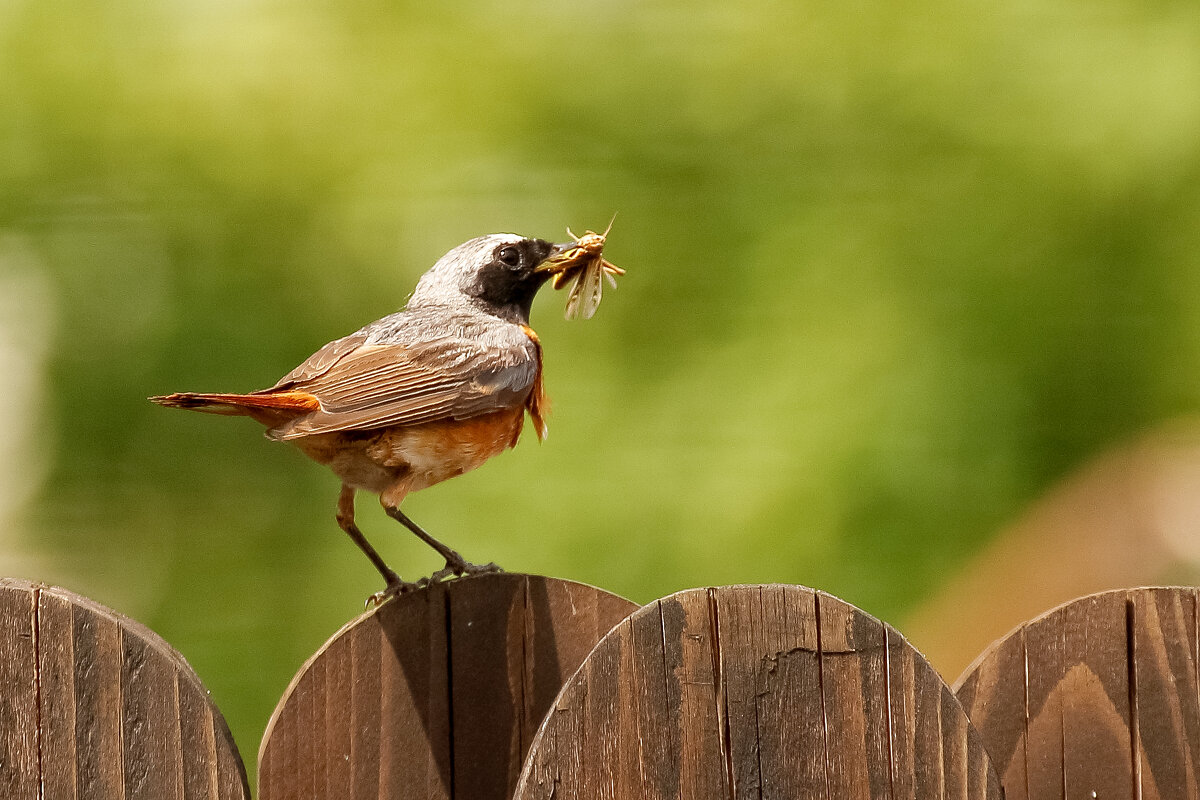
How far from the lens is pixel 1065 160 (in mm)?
4047

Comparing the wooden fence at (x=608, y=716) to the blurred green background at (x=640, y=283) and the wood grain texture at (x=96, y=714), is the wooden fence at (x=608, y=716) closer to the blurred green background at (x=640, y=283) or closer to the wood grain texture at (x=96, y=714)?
the wood grain texture at (x=96, y=714)

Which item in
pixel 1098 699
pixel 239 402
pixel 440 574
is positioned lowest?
pixel 1098 699

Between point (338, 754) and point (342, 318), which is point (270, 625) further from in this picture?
point (338, 754)

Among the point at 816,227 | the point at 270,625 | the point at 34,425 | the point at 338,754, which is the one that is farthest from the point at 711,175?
the point at 338,754

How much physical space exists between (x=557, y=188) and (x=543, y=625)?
8.10 ft

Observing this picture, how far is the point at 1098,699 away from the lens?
1.91 m

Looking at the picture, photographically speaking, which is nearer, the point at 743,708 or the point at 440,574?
the point at 743,708

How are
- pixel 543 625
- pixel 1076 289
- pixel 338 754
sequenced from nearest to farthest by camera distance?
pixel 338 754, pixel 543 625, pixel 1076 289

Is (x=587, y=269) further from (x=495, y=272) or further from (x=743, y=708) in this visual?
(x=743, y=708)

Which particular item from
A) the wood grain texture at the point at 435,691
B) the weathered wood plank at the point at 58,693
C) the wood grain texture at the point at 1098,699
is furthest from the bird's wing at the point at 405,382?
the wood grain texture at the point at 1098,699

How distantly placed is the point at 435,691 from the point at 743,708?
1.99ft

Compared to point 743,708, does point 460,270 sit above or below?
above

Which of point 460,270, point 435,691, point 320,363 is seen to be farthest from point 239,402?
point 460,270

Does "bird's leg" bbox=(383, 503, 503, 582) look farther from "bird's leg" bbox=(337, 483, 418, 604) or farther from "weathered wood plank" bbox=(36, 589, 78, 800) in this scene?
"weathered wood plank" bbox=(36, 589, 78, 800)
